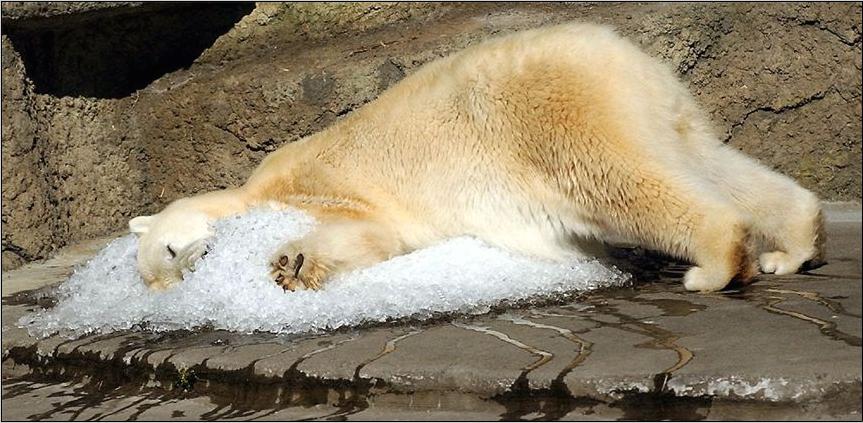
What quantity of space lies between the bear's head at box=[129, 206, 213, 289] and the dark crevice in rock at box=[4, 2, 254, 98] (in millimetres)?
2307

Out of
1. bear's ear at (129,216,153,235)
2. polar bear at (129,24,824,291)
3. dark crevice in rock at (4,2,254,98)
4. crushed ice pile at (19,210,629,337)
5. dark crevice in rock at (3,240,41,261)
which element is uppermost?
dark crevice in rock at (4,2,254,98)

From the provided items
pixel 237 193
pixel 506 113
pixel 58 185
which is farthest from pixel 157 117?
pixel 506 113

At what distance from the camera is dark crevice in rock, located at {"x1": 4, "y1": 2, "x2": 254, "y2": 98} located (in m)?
6.64

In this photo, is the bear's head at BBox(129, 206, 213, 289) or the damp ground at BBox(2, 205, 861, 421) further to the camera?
the bear's head at BBox(129, 206, 213, 289)

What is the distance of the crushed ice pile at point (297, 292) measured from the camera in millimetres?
3799

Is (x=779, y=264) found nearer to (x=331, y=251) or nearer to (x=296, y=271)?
(x=331, y=251)

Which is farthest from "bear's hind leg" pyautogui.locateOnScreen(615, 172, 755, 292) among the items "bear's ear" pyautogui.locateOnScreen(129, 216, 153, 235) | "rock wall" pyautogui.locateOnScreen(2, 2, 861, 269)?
"rock wall" pyautogui.locateOnScreen(2, 2, 861, 269)

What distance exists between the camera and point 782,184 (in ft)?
13.8

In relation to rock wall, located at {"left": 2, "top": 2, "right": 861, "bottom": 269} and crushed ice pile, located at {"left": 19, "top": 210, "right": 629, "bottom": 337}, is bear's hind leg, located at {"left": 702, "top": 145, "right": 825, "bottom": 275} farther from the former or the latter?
rock wall, located at {"left": 2, "top": 2, "right": 861, "bottom": 269}

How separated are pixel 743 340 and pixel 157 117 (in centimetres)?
476

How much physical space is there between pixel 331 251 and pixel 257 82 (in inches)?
100

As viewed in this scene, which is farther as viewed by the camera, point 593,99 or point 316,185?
point 316,185

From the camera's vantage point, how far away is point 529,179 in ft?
14.2

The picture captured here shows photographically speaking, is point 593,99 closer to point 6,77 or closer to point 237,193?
point 237,193
